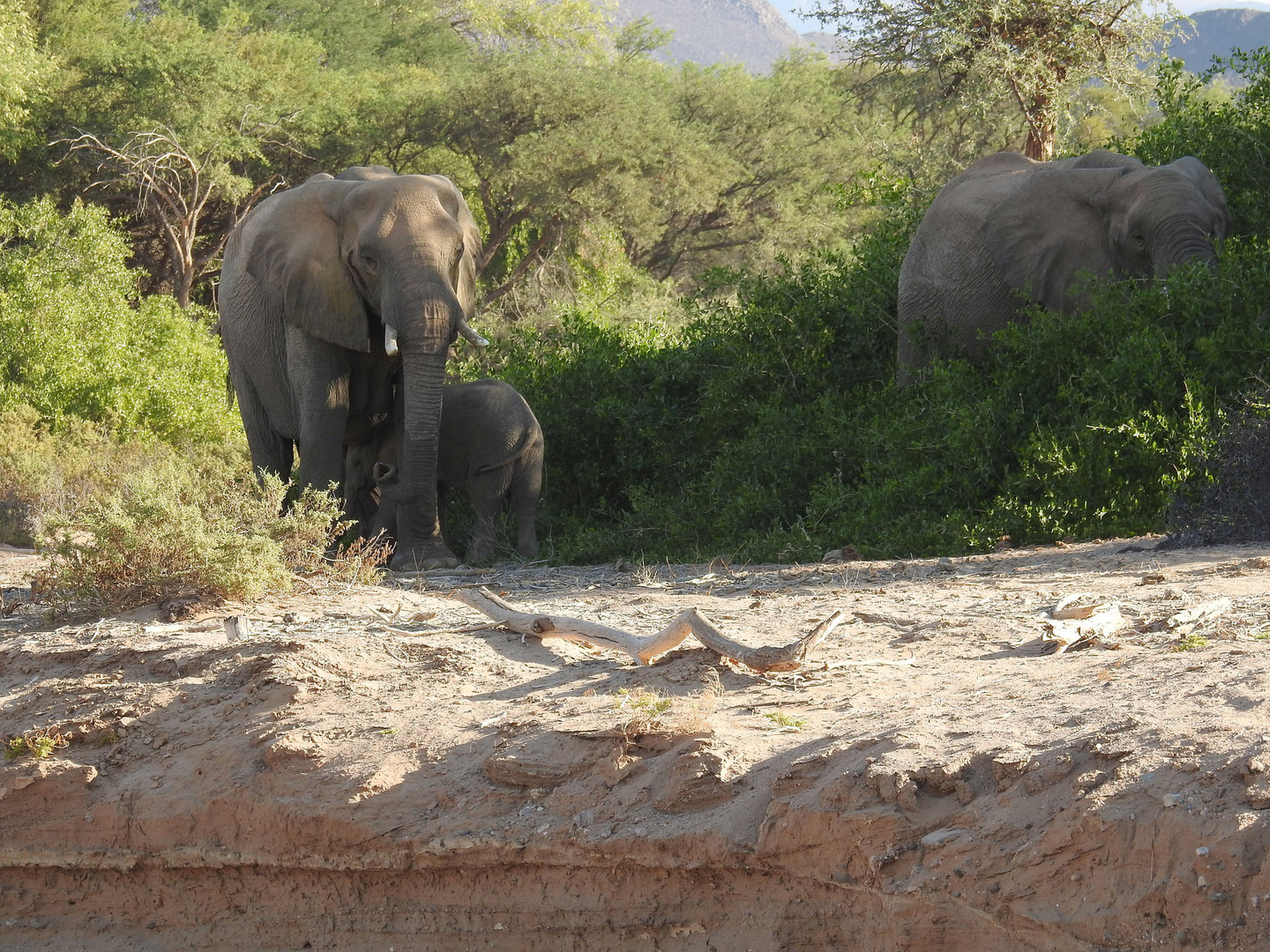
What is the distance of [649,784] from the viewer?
4055 mm

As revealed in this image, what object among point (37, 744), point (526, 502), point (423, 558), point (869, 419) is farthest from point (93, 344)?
point (37, 744)

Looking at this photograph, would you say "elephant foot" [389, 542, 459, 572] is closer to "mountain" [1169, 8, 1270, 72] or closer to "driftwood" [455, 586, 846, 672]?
"driftwood" [455, 586, 846, 672]

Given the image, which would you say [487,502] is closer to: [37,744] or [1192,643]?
[37,744]

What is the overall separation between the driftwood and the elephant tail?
4.04 metres

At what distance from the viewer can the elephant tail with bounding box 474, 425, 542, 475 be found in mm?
9477

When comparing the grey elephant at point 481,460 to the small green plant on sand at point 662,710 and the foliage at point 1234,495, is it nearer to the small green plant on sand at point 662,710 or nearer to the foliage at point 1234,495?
the foliage at point 1234,495

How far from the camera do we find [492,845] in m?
4.06

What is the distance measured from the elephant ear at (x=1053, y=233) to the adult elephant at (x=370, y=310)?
11.7 feet

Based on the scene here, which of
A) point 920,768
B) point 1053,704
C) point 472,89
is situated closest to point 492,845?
point 920,768

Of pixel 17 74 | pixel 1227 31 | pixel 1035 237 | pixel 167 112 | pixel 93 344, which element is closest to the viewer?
pixel 1035 237

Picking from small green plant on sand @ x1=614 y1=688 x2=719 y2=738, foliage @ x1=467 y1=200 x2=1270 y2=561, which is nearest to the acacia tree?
foliage @ x1=467 y1=200 x2=1270 y2=561

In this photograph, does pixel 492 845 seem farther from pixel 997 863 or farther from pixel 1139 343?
pixel 1139 343

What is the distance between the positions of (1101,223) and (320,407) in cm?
508

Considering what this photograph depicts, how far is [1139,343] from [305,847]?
216 inches
